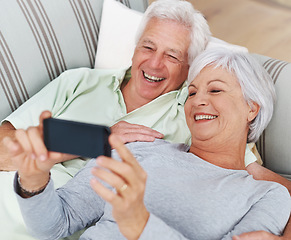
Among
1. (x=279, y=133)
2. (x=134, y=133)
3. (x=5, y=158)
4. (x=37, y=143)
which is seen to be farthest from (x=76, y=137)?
(x=279, y=133)

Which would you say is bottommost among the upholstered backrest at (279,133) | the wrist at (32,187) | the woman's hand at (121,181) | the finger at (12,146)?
the upholstered backrest at (279,133)

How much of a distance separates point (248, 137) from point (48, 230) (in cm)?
78

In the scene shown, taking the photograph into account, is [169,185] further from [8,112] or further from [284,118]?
[8,112]

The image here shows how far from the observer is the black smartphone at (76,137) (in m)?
0.94

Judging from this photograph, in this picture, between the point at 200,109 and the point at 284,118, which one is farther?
the point at 284,118

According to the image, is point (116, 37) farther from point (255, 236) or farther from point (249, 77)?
point (255, 236)

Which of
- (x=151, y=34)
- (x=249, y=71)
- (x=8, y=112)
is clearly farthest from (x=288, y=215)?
(x=8, y=112)

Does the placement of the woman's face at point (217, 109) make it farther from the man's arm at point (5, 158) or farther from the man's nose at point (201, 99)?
the man's arm at point (5, 158)

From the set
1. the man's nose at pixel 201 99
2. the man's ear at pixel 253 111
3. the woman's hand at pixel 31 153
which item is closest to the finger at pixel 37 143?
the woman's hand at pixel 31 153

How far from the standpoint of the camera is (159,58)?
5.96 feet

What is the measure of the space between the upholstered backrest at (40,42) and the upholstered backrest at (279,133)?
798 mm

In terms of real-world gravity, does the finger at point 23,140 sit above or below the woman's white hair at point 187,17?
above

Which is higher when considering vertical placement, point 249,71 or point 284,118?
point 249,71

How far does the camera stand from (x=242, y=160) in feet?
5.08
